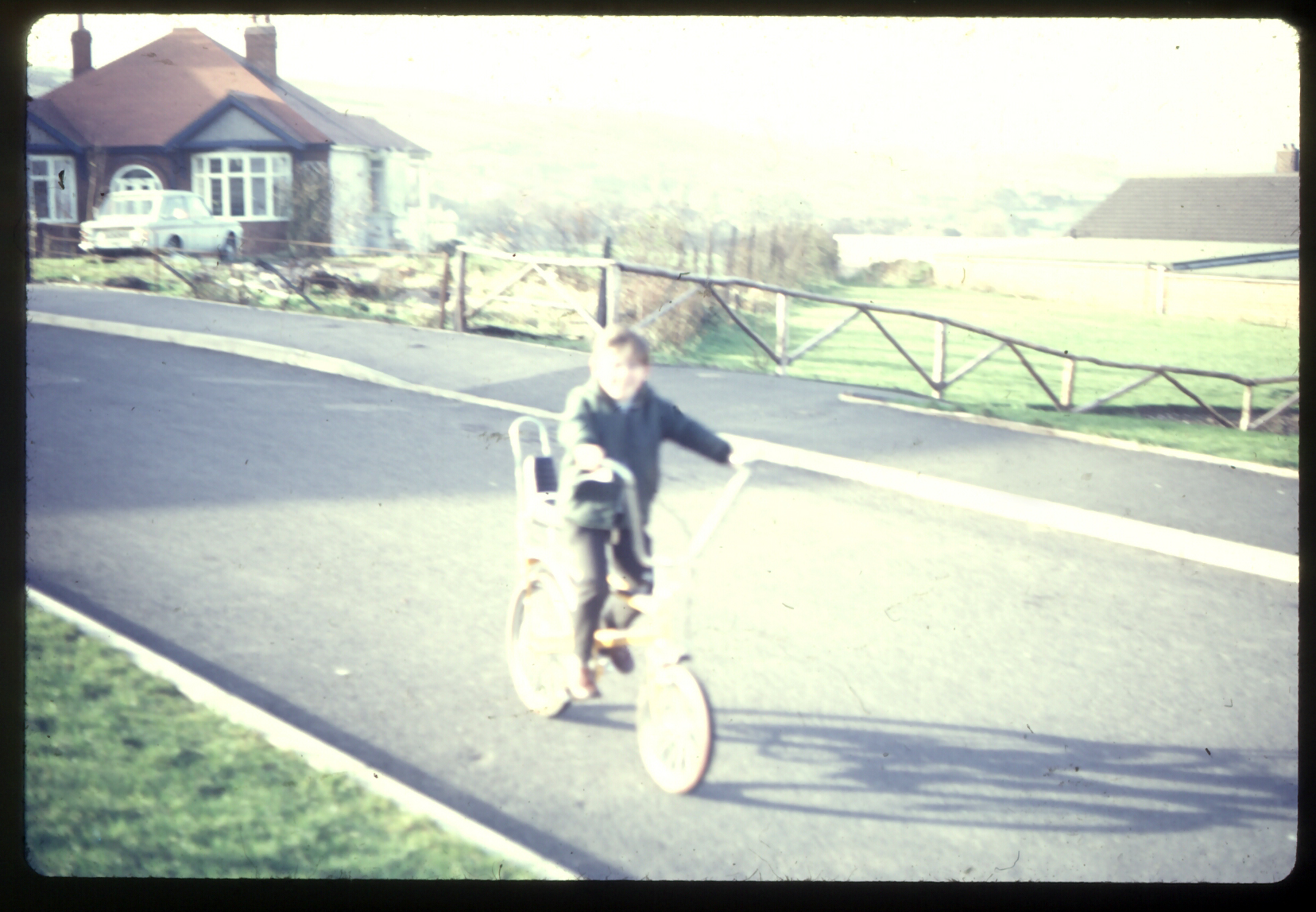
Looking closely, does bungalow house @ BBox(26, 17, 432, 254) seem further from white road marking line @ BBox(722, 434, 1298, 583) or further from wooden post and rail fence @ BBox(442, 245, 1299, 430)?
white road marking line @ BBox(722, 434, 1298, 583)

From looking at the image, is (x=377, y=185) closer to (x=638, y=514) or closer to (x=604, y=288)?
(x=604, y=288)

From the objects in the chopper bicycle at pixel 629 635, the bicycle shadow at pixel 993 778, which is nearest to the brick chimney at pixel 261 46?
the chopper bicycle at pixel 629 635

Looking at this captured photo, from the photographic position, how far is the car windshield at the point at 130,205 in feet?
13.3

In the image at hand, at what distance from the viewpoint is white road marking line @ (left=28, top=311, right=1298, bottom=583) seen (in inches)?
174

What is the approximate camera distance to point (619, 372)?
3.02 metres

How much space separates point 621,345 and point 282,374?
3.19 metres

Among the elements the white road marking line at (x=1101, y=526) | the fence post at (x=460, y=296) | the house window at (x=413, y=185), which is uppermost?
the house window at (x=413, y=185)

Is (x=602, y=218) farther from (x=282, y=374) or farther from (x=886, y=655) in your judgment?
(x=282, y=374)

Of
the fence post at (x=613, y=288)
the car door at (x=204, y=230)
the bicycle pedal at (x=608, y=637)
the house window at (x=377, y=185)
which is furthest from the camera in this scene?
the car door at (x=204, y=230)

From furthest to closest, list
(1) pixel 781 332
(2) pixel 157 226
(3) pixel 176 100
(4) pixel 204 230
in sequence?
(1) pixel 781 332, (4) pixel 204 230, (2) pixel 157 226, (3) pixel 176 100

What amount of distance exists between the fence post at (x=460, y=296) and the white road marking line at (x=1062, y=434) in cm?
222

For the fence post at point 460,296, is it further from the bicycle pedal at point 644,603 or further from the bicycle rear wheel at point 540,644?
the bicycle pedal at point 644,603

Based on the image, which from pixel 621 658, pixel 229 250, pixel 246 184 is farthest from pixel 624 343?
pixel 229 250

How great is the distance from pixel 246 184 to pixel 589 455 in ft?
6.83
